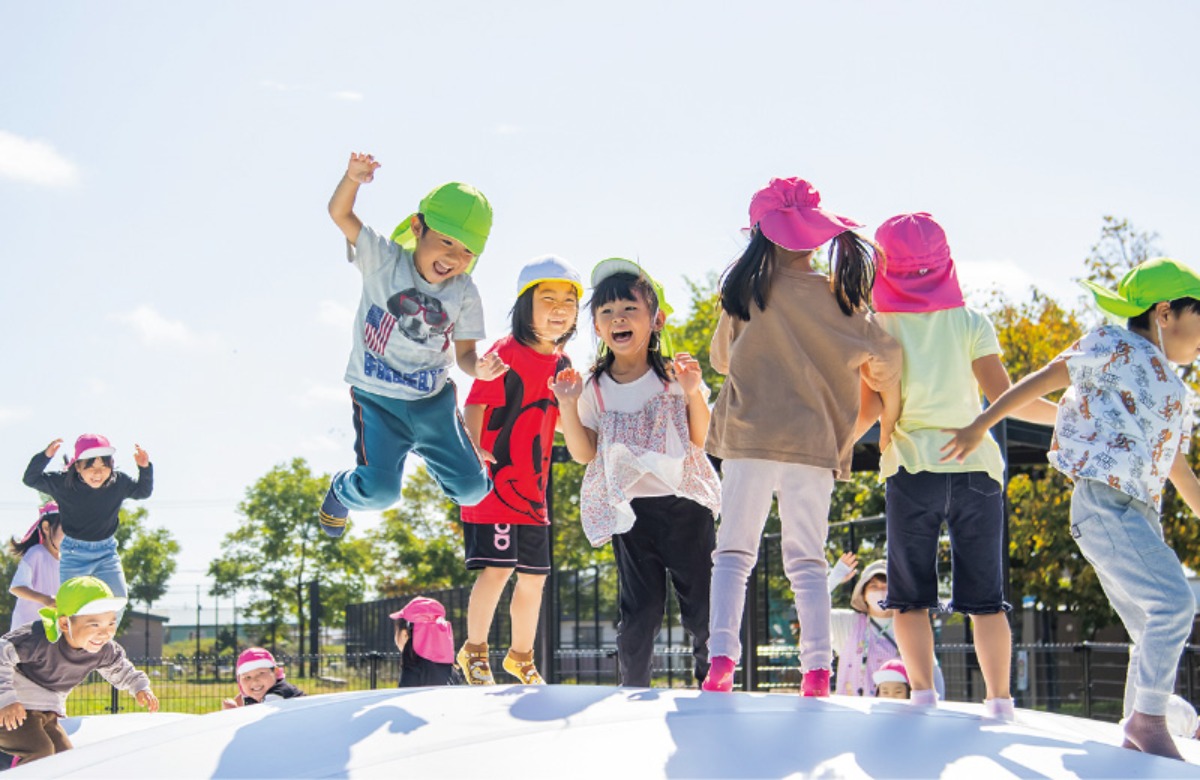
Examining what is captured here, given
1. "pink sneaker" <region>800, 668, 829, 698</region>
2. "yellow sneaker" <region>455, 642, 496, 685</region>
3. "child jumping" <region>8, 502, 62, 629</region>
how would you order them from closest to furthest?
"pink sneaker" <region>800, 668, 829, 698</region> → "yellow sneaker" <region>455, 642, 496, 685</region> → "child jumping" <region>8, 502, 62, 629</region>

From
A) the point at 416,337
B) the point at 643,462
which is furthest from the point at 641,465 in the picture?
the point at 416,337

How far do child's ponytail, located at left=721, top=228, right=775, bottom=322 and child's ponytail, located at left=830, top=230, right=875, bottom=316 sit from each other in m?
0.21

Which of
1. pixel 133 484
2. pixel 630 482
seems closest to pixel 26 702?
pixel 133 484

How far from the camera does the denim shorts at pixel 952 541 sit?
13.4 ft

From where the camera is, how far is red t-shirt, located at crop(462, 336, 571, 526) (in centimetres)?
519

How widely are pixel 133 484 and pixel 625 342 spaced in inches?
171

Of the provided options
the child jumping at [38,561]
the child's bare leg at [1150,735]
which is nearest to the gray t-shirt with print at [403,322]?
the child's bare leg at [1150,735]

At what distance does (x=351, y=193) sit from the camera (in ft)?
15.3

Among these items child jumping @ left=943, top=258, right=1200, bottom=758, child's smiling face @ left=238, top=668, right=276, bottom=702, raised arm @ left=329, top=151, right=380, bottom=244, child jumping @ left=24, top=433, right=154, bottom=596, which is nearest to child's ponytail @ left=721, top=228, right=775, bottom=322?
child jumping @ left=943, top=258, right=1200, bottom=758

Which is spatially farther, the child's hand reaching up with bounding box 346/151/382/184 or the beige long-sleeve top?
the child's hand reaching up with bounding box 346/151/382/184

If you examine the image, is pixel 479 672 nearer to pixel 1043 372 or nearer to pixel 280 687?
pixel 280 687

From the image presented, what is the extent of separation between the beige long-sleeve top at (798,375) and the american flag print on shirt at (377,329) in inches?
53.0

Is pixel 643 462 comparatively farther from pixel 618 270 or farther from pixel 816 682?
pixel 816 682

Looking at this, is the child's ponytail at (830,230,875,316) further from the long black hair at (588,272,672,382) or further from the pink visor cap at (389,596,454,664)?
the pink visor cap at (389,596,454,664)
